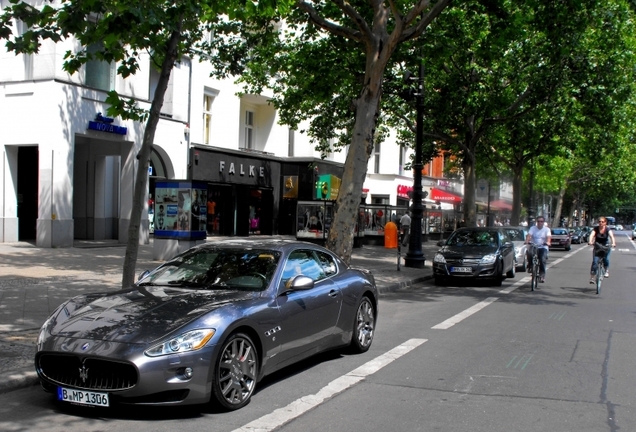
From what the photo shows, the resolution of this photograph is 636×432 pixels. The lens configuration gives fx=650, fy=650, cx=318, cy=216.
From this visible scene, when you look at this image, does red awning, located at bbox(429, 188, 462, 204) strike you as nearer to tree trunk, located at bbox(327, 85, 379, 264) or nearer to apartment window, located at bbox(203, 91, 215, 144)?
apartment window, located at bbox(203, 91, 215, 144)

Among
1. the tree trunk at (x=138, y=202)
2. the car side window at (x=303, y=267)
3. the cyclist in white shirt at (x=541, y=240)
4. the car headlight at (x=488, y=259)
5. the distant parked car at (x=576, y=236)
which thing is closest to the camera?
the car side window at (x=303, y=267)

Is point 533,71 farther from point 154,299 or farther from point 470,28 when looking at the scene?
point 154,299

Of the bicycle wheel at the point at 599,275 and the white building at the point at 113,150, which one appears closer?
the bicycle wheel at the point at 599,275

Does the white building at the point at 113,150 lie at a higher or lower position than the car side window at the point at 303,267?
higher

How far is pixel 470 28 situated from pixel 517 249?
7.26 m

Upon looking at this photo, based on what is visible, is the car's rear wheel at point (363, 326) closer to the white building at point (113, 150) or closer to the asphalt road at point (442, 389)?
the asphalt road at point (442, 389)

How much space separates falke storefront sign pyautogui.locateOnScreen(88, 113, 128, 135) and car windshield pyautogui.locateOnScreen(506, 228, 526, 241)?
14172 millimetres

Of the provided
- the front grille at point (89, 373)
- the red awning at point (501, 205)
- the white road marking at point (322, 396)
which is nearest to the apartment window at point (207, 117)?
the white road marking at point (322, 396)

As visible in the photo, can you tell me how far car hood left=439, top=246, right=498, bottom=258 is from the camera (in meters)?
16.7

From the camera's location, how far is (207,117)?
1186 inches

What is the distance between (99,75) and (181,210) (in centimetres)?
730

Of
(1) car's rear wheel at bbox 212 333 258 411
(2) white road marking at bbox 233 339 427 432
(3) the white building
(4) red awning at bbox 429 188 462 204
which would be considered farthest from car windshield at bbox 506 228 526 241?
(4) red awning at bbox 429 188 462 204

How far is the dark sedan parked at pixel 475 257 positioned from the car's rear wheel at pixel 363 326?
8.63 metres

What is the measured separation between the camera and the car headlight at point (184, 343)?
5082 mm
